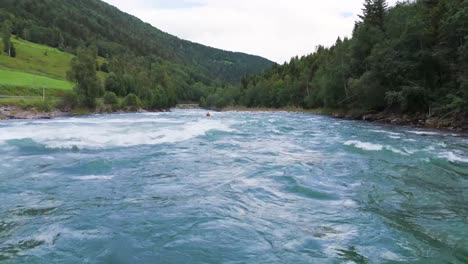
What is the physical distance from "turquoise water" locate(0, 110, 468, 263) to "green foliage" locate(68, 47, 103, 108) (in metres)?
68.2

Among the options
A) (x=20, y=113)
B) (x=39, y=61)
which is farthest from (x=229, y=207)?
(x=39, y=61)

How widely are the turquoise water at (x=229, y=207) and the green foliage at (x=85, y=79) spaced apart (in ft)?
224

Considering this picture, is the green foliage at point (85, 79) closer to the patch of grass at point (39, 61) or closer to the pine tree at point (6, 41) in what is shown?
the patch of grass at point (39, 61)

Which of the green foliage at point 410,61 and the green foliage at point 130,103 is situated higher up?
the green foliage at point 410,61

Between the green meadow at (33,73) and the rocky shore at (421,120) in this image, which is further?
the green meadow at (33,73)

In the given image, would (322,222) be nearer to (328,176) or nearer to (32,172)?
(328,176)

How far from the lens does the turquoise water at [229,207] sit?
7836mm

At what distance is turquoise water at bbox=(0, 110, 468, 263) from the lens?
784cm

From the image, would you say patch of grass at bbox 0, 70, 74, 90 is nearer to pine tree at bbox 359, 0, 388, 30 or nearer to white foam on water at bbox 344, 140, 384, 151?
pine tree at bbox 359, 0, 388, 30

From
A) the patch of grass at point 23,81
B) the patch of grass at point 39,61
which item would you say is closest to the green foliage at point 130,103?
the patch of grass at point 23,81

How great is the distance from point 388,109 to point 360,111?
5.88 metres

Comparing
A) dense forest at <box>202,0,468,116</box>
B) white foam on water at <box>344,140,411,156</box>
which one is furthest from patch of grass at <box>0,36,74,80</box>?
white foam on water at <box>344,140,411,156</box>

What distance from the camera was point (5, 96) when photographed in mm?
74375

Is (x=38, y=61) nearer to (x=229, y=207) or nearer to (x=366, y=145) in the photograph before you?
(x=366, y=145)
